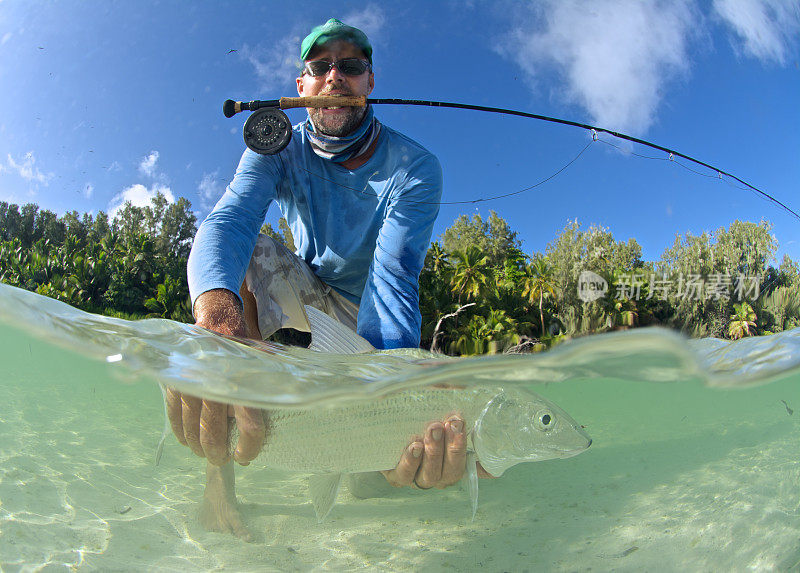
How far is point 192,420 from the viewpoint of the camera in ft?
4.47

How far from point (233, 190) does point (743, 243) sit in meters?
2.40

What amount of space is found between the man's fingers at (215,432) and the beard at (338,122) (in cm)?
155

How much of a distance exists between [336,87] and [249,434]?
5.82 ft

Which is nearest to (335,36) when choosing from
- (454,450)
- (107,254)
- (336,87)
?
(336,87)

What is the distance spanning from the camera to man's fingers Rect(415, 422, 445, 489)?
1300 mm

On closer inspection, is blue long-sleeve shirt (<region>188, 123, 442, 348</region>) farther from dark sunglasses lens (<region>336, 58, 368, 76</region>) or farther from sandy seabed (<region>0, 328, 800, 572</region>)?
sandy seabed (<region>0, 328, 800, 572</region>)

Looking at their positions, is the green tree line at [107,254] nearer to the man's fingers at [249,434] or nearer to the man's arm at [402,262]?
the man's arm at [402,262]

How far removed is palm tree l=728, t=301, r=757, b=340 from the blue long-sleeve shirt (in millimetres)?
1381

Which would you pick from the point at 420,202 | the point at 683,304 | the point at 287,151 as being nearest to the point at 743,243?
the point at 683,304

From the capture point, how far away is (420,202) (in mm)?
2387

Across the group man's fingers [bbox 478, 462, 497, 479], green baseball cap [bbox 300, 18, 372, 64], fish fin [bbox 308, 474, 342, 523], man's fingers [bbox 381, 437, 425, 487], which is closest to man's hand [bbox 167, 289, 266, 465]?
fish fin [bbox 308, 474, 342, 523]

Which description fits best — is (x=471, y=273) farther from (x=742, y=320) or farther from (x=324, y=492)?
(x=324, y=492)

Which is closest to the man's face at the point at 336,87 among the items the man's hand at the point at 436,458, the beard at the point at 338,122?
the beard at the point at 338,122

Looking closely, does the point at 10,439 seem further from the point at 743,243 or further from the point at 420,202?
the point at 743,243
